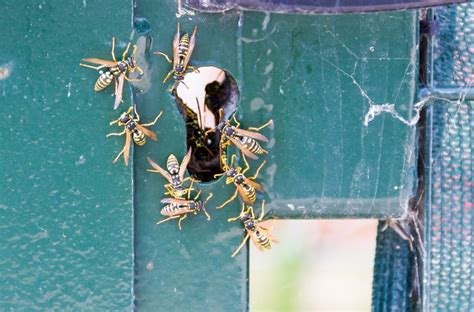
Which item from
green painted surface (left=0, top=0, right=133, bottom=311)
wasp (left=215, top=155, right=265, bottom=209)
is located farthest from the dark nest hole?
green painted surface (left=0, top=0, right=133, bottom=311)

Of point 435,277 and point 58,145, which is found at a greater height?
point 58,145

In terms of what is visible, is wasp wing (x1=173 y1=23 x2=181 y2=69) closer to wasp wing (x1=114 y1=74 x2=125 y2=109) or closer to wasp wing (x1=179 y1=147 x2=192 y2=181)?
wasp wing (x1=114 y1=74 x2=125 y2=109)

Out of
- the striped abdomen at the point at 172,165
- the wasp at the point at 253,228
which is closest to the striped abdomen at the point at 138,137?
the striped abdomen at the point at 172,165

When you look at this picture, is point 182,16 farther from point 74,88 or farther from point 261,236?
point 261,236

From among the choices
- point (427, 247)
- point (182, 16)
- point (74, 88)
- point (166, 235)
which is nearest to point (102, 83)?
point (74, 88)

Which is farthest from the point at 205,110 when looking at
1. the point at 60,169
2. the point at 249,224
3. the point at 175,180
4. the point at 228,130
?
the point at 60,169

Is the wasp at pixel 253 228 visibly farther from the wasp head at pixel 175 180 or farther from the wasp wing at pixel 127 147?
the wasp wing at pixel 127 147
